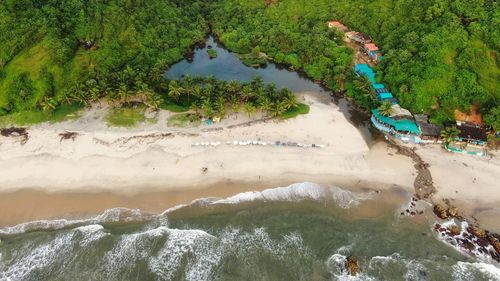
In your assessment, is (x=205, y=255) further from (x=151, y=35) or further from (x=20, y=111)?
(x=151, y=35)

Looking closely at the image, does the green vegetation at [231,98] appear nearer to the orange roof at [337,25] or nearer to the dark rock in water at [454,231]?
the dark rock in water at [454,231]

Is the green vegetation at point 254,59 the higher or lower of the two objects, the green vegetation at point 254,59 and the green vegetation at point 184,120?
the higher

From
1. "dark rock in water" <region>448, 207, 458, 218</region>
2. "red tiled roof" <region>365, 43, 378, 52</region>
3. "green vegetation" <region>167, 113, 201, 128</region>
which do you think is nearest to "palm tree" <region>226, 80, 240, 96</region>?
"green vegetation" <region>167, 113, 201, 128</region>

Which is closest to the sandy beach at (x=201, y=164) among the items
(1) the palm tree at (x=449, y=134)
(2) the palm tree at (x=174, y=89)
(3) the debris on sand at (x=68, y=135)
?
(3) the debris on sand at (x=68, y=135)

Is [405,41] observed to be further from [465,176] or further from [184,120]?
[184,120]

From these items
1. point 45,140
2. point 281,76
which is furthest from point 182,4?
point 45,140

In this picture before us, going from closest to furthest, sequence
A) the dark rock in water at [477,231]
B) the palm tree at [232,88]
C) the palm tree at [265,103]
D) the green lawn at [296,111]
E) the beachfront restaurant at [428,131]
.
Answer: the dark rock in water at [477,231]
the beachfront restaurant at [428,131]
the palm tree at [265,103]
the green lawn at [296,111]
the palm tree at [232,88]

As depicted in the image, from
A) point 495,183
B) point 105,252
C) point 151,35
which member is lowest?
point 105,252
